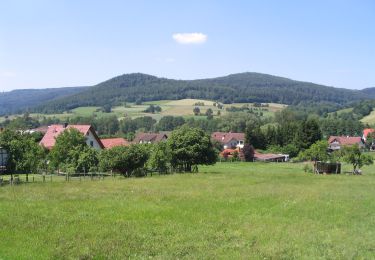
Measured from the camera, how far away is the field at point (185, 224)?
18281mm

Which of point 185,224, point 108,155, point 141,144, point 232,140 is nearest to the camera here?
point 185,224

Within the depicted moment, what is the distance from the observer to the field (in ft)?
60.0

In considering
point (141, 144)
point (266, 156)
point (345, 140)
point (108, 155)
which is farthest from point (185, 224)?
point (345, 140)

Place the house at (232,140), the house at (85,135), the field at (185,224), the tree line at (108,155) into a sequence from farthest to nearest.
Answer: the house at (232,140), the house at (85,135), the tree line at (108,155), the field at (185,224)

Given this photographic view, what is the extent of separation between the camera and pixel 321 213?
88.9 feet

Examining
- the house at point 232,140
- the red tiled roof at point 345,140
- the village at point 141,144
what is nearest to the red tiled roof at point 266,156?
the village at point 141,144

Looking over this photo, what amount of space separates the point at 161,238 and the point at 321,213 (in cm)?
1093

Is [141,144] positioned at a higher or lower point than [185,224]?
lower

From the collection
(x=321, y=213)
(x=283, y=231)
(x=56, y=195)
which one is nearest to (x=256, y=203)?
(x=321, y=213)

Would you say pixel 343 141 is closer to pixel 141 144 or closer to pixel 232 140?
pixel 232 140

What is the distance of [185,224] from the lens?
930 inches

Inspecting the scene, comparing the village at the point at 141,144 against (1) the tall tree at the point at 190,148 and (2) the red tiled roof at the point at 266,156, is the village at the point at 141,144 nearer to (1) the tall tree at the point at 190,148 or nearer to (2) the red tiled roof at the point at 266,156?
(2) the red tiled roof at the point at 266,156

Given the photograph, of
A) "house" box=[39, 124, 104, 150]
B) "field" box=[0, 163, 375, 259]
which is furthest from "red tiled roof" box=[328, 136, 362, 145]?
"field" box=[0, 163, 375, 259]

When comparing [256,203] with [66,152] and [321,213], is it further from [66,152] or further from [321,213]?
[66,152]
